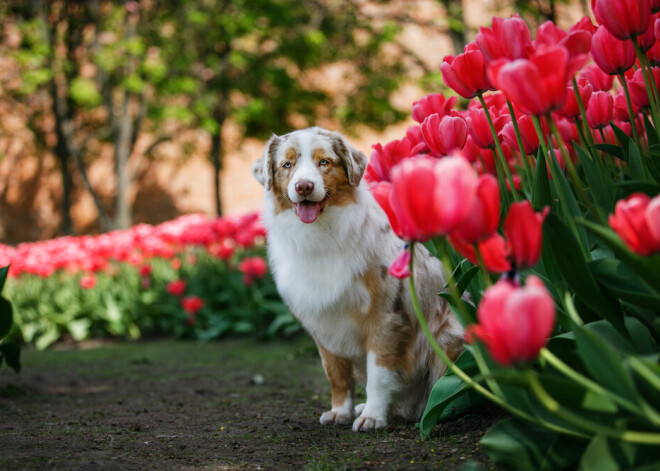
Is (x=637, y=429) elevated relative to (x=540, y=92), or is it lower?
lower

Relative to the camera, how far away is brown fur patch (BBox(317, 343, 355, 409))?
11.4 feet

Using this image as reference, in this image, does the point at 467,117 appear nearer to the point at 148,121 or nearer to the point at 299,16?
the point at 299,16

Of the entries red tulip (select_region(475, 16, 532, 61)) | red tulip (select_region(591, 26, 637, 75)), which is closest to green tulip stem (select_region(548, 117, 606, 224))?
red tulip (select_region(475, 16, 532, 61))

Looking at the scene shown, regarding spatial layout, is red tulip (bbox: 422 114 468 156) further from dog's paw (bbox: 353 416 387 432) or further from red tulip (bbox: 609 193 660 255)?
dog's paw (bbox: 353 416 387 432)

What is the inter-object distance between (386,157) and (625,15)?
91 cm

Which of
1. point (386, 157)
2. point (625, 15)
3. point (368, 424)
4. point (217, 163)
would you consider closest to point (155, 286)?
point (368, 424)

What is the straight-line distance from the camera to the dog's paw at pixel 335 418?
10.9 feet

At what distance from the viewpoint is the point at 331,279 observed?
10.8ft

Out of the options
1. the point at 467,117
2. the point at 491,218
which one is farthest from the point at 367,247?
the point at 491,218

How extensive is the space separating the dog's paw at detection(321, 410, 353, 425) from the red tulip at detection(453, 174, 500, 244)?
2.11m

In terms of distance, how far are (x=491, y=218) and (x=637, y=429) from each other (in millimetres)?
621

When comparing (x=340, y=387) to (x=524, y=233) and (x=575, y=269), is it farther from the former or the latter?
(x=524, y=233)

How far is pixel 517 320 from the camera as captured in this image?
3.91ft

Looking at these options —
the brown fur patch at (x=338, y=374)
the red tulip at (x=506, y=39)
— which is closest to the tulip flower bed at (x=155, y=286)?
the brown fur patch at (x=338, y=374)
